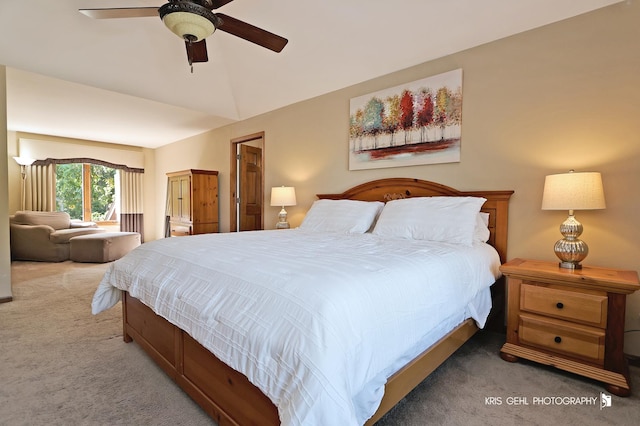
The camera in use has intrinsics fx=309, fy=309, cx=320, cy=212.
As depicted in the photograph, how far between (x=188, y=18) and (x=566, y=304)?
2765 mm

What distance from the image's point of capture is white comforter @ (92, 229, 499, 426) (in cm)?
93

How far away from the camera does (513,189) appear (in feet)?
8.06

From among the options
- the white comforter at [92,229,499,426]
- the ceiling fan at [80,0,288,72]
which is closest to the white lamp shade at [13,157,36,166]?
the ceiling fan at [80,0,288,72]

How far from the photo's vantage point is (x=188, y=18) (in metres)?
1.78

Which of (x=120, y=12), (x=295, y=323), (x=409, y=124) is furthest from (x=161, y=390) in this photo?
(x=409, y=124)

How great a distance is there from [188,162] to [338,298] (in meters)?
6.14

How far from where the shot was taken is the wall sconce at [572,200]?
6.12 feet

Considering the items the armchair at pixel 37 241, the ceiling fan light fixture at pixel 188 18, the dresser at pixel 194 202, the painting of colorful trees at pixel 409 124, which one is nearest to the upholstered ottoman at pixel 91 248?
the armchair at pixel 37 241

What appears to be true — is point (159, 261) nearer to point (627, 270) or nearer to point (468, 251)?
point (468, 251)

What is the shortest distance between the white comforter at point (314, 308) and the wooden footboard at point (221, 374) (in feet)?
0.31

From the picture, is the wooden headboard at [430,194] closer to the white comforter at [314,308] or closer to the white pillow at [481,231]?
the white pillow at [481,231]

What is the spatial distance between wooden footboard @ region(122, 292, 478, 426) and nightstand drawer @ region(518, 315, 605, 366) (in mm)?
330

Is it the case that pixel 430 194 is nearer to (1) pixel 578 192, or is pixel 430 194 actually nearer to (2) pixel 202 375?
(1) pixel 578 192

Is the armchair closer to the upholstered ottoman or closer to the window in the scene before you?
the upholstered ottoman
